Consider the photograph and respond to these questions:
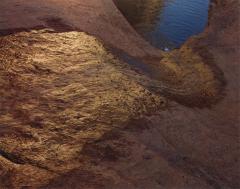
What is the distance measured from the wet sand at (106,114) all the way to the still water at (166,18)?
7.04 ft

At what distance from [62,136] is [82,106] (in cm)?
117

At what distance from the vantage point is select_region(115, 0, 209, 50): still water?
14.1 m

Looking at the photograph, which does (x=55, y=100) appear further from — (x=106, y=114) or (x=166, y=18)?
(x=166, y=18)

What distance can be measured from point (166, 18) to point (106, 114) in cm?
1006

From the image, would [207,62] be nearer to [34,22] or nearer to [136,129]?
[136,129]

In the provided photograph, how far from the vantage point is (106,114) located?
704 cm

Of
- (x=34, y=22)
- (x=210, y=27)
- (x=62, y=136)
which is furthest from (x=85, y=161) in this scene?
(x=210, y=27)

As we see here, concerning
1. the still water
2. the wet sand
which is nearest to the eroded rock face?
the wet sand

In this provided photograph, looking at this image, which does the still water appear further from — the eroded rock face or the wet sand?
Result: the eroded rock face

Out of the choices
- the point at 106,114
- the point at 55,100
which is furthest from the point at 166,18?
the point at 55,100

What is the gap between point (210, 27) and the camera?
1397cm

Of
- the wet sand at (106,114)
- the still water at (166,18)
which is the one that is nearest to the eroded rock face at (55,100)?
the wet sand at (106,114)

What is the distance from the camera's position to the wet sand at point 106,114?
5.43 meters

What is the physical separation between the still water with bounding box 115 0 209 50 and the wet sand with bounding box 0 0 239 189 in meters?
2.15
